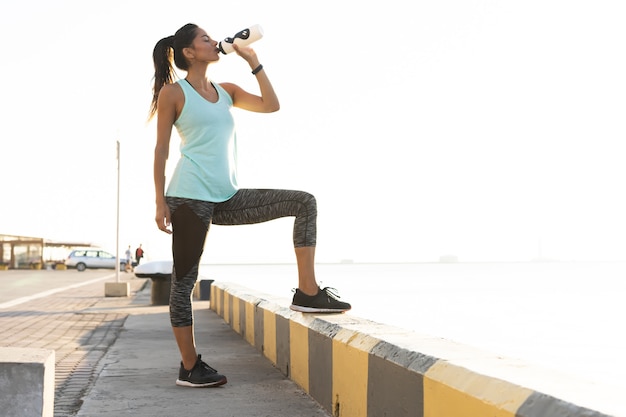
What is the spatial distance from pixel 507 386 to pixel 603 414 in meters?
0.42

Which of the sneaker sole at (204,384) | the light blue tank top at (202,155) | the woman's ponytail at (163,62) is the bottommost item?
the sneaker sole at (204,384)

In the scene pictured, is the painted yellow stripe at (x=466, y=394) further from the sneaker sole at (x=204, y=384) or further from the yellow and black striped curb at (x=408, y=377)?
the sneaker sole at (x=204, y=384)

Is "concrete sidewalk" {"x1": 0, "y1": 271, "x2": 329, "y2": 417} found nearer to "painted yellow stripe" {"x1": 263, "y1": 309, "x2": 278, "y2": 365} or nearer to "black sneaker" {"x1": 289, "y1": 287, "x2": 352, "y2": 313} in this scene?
"painted yellow stripe" {"x1": 263, "y1": 309, "x2": 278, "y2": 365}

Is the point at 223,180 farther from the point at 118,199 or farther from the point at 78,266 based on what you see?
the point at 78,266

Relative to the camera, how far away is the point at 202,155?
13.4 feet

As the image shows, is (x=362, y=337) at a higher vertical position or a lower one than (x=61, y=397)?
higher

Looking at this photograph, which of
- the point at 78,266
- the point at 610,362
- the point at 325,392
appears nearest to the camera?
the point at 325,392

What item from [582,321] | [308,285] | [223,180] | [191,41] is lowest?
[582,321]

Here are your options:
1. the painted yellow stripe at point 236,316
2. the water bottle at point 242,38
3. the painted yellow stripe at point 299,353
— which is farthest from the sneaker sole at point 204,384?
the painted yellow stripe at point 236,316

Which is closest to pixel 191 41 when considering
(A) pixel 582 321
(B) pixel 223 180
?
(B) pixel 223 180

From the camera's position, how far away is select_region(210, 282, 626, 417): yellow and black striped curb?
195 centimetres

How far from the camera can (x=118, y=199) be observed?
1900 centimetres

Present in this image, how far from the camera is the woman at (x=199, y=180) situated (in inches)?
160

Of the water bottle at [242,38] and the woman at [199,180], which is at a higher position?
the water bottle at [242,38]
